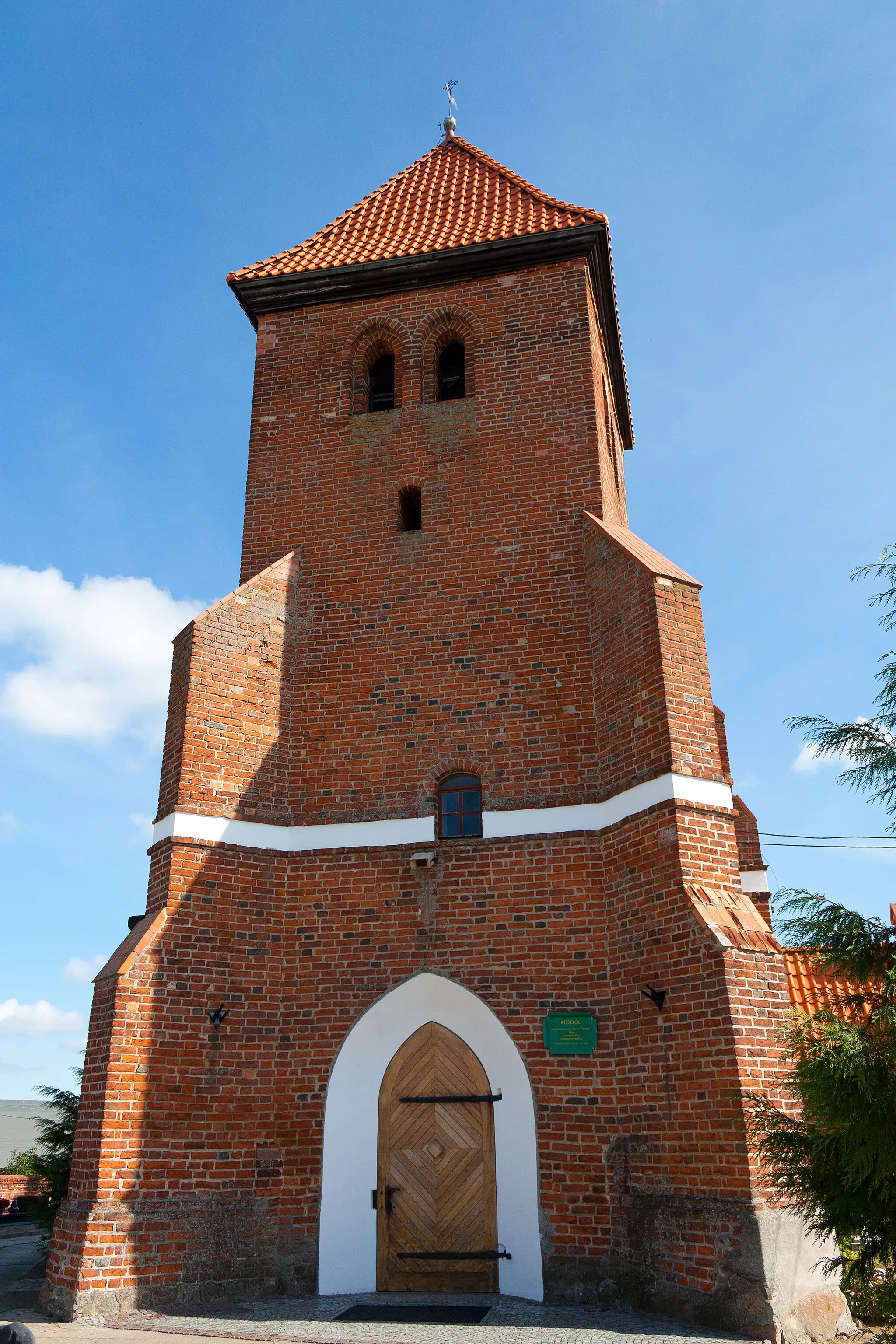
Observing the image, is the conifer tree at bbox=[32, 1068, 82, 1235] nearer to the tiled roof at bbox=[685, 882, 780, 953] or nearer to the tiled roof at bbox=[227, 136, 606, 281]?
the tiled roof at bbox=[685, 882, 780, 953]

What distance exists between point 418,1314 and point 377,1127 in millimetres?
1614

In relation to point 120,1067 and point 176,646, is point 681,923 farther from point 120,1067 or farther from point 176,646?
point 176,646

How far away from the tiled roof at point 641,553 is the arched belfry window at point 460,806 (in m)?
2.56

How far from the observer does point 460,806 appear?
976 cm

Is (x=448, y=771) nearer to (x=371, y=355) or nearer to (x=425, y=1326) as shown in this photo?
(x=425, y=1326)

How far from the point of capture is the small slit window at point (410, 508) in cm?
1140

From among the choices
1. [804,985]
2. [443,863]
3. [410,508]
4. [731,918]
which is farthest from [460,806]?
[804,985]

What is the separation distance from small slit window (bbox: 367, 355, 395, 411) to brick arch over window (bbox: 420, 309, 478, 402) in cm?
45

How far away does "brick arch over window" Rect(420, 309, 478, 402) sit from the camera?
11969 mm

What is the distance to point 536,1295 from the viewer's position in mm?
7930

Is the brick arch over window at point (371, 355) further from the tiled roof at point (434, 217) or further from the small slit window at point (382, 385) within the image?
the tiled roof at point (434, 217)

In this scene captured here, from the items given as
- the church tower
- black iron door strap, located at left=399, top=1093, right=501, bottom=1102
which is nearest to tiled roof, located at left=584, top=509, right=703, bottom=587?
the church tower

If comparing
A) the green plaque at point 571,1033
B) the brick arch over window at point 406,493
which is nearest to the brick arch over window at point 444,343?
the brick arch over window at point 406,493

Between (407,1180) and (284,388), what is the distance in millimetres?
8754
